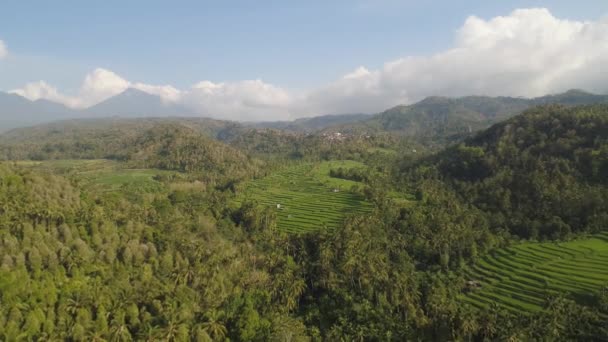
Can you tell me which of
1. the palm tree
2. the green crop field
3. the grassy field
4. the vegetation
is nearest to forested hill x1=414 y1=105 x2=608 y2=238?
the vegetation

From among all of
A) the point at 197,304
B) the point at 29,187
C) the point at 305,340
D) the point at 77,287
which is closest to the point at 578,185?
the point at 305,340

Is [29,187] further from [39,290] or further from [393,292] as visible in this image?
[393,292]

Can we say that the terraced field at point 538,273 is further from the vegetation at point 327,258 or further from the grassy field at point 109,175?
the grassy field at point 109,175

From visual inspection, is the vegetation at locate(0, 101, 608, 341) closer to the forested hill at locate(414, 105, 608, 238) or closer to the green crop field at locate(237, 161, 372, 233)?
the forested hill at locate(414, 105, 608, 238)

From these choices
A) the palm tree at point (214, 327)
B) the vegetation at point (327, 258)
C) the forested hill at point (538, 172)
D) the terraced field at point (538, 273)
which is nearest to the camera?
the palm tree at point (214, 327)

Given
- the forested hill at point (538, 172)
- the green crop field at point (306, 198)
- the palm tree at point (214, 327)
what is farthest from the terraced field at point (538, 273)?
the palm tree at point (214, 327)
